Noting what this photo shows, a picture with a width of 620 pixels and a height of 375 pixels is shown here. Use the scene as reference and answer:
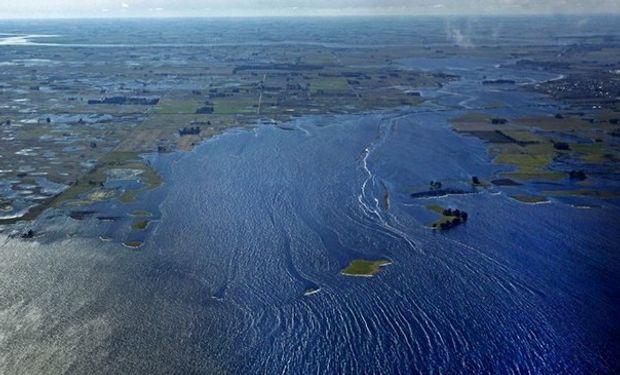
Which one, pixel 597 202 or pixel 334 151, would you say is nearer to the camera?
pixel 597 202

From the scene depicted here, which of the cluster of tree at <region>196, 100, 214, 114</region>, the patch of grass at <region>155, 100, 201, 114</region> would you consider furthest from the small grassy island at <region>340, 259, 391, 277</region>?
the patch of grass at <region>155, 100, 201, 114</region>

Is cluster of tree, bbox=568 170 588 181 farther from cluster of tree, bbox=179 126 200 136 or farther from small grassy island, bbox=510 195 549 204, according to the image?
cluster of tree, bbox=179 126 200 136

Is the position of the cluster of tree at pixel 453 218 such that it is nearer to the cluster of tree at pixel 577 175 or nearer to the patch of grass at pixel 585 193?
the patch of grass at pixel 585 193

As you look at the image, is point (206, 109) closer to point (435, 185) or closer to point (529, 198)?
point (435, 185)

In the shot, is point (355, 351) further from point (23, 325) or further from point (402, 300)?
point (23, 325)

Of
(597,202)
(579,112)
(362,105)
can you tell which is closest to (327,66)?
(362,105)

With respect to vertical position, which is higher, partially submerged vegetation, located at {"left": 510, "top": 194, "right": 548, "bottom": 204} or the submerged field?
partially submerged vegetation, located at {"left": 510, "top": 194, "right": 548, "bottom": 204}
